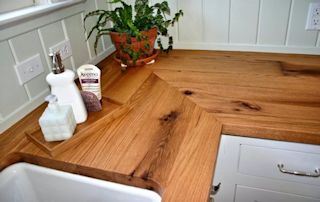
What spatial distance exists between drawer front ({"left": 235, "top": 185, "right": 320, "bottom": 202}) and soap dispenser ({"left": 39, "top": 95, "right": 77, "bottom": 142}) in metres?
0.58

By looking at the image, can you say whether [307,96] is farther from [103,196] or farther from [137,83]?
[103,196]

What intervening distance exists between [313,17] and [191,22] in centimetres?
53

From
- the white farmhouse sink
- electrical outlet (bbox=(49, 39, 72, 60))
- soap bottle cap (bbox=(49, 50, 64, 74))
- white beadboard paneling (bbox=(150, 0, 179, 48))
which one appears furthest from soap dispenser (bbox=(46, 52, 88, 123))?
white beadboard paneling (bbox=(150, 0, 179, 48))

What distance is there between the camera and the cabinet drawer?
74 cm

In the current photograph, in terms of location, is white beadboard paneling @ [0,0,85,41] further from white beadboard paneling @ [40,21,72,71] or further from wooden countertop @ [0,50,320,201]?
wooden countertop @ [0,50,320,201]

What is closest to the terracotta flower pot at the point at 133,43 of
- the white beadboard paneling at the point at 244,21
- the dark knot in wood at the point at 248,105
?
the white beadboard paneling at the point at 244,21

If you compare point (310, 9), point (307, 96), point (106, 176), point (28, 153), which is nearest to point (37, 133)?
point (28, 153)

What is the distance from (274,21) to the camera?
1138 mm

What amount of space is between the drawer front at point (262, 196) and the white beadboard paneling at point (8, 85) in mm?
786

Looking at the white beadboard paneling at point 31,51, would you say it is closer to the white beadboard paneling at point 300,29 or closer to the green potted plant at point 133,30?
the green potted plant at point 133,30

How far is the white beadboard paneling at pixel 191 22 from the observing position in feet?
3.99

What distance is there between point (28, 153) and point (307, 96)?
2.87 ft

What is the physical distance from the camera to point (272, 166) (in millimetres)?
775

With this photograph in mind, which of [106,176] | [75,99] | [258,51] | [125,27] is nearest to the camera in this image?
[106,176]
